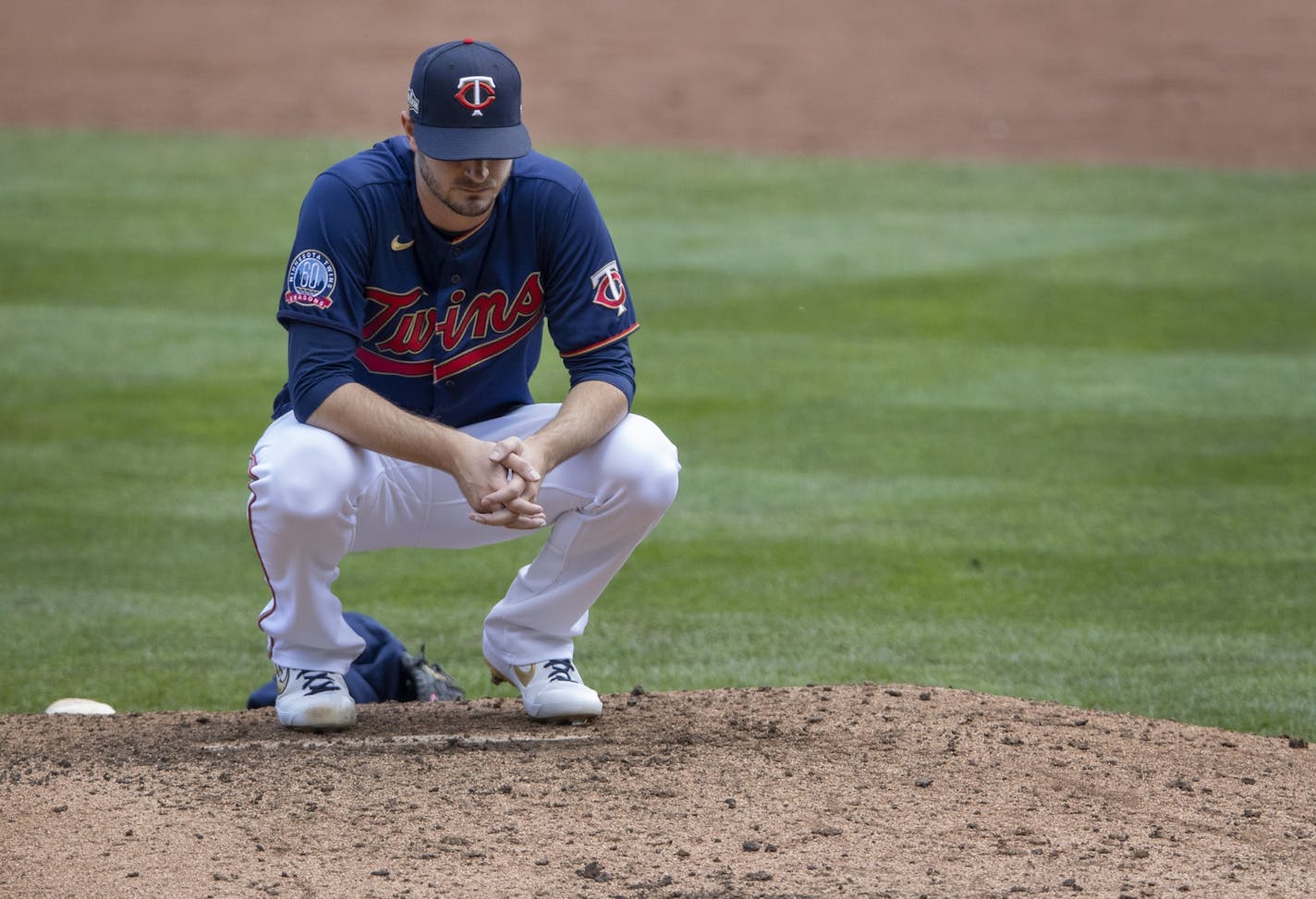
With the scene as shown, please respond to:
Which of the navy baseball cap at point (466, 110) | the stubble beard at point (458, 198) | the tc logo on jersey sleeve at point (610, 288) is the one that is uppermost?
the navy baseball cap at point (466, 110)

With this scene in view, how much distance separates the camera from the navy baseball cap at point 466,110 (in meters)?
3.92

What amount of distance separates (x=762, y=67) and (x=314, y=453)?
15365 millimetres

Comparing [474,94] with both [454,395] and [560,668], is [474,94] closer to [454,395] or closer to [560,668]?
A: [454,395]

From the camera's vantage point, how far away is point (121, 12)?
20.3 metres

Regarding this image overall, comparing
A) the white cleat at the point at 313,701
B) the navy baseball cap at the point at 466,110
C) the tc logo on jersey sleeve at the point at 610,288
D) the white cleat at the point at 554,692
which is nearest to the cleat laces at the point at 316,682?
the white cleat at the point at 313,701

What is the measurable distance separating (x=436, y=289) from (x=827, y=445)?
12.0 feet

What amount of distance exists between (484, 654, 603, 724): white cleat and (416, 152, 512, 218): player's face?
3.74 ft

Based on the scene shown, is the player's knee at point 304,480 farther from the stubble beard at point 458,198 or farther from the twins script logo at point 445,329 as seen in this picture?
the stubble beard at point 458,198

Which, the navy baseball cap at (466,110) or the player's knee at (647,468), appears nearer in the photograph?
the navy baseball cap at (466,110)

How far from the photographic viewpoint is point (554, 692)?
13.9ft

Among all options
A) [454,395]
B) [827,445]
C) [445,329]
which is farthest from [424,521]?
[827,445]

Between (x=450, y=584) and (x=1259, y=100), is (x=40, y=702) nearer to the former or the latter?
(x=450, y=584)

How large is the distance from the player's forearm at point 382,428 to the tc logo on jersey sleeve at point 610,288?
1.66 feet

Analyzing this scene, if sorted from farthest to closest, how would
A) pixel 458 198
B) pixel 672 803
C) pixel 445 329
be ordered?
pixel 445 329, pixel 458 198, pixel 672 803
